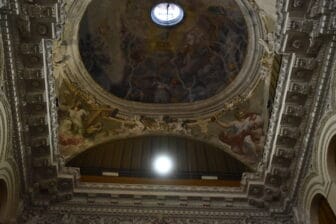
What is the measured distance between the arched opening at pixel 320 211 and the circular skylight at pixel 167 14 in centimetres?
711

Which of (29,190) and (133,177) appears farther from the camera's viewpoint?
(133,177)

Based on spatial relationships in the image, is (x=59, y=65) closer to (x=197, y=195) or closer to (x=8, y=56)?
(x=8, y=56)

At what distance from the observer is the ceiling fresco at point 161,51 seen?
13.8 meters

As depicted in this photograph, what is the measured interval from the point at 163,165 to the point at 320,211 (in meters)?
4.24

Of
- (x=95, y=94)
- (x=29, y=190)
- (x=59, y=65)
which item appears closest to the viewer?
(x=29, y=190)

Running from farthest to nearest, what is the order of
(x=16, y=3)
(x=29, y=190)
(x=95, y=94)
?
1. (x=95, y=94)
2. (x=29, y=190)
3. (x=16, y=3)

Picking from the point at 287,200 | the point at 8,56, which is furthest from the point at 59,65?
the point at 287,200

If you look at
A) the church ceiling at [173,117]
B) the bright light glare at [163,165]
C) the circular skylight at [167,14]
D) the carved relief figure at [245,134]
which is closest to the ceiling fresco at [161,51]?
the circular skylight at [167,14]

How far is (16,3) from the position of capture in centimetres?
816

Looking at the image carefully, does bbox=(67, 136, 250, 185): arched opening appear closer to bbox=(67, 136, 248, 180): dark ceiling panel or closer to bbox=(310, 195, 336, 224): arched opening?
bbox=(67, 136, 248, 180): dark ceiling panel

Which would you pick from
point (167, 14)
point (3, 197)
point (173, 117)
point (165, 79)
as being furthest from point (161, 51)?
point (3, 197)

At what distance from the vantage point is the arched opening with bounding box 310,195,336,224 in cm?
912

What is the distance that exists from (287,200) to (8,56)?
248 inches

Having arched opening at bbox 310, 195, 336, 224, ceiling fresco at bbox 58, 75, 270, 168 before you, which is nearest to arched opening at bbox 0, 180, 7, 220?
ceiling fresco at bbox 58, 75, 270, 168
